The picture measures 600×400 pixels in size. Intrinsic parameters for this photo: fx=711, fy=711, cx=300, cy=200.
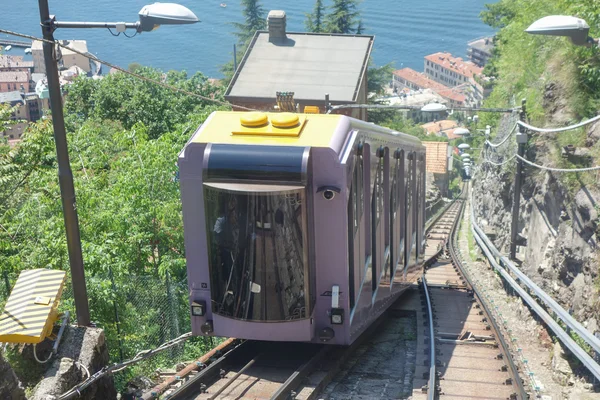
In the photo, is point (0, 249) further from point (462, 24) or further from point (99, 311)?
point (462, 24)

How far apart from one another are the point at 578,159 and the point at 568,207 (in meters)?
1.24

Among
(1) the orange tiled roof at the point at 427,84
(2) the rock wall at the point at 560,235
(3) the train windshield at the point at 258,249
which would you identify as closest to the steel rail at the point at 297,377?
(3) the train windshield at the point at 258,249

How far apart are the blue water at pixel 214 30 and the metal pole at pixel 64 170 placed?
92.6 m

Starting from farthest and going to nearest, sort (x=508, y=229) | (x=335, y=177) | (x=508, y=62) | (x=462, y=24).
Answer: (x=462, y=24) < (x=508, y=62) < (x=508, y=229) < (x=335, y=177)

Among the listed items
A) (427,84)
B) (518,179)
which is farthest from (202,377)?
(427,84)

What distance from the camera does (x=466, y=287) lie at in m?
19.2

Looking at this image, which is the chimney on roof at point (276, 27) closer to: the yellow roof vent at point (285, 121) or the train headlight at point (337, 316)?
the yellow roof vent at point (285, 121)

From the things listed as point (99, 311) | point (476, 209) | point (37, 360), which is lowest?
point (476, 209)

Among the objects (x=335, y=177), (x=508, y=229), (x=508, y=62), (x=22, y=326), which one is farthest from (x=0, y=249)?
(x=508, y=62)

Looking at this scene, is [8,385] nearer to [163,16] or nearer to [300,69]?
[163,16]

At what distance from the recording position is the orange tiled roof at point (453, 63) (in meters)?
172

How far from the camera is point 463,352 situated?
1217 cm

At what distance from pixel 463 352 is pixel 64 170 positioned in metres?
7.48

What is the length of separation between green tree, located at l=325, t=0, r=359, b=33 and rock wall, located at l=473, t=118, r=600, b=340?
2837 centimetres
